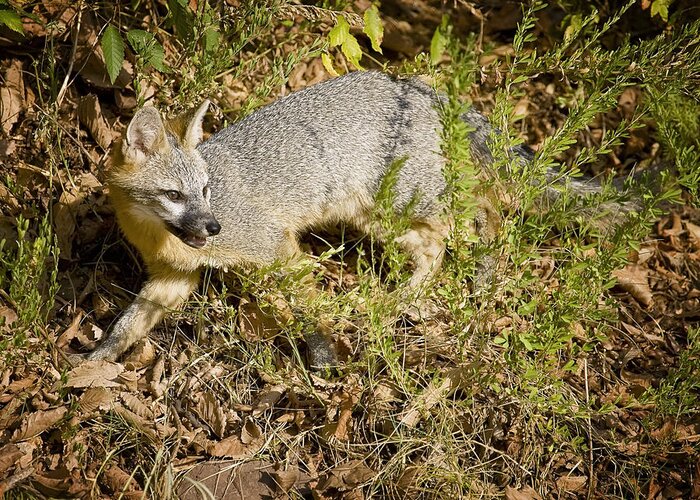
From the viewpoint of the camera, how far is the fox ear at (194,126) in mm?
4379

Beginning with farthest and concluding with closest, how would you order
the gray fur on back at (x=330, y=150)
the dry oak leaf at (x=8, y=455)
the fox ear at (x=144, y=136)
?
the gray fur on back at (x=330, y=150), the fox ear at (x=144, y=136), the dry oak leaf at (x=8, y=455)

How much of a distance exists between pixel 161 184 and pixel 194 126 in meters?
0.51

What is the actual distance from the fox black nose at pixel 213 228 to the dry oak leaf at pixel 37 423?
133 cm

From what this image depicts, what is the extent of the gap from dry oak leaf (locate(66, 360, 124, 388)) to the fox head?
36.8 inches

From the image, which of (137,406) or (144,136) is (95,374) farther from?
(144,136)

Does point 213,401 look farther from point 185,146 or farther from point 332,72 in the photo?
point 332,72

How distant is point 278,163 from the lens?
486cm

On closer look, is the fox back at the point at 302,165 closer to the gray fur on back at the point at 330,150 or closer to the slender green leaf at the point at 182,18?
the gray fur on back at the point at 330,150

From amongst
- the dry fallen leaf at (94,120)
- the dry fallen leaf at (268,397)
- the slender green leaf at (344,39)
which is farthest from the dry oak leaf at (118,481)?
the slender green leaf at (344,39)

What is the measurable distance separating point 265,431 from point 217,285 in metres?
1.23

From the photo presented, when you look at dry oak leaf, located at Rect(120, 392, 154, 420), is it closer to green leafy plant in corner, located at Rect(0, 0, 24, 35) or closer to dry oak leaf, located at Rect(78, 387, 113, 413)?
dry oak leaf, located at Rect(78, 387, 113, 413)

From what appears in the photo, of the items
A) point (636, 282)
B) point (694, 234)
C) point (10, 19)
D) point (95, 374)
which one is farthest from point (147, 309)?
point (694, 234)

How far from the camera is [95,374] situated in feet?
13.8

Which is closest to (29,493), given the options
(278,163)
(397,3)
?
(278,163)
